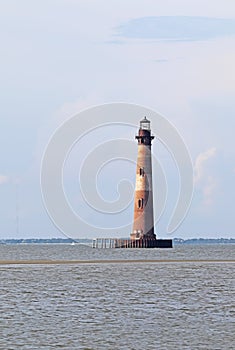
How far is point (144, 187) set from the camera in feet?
436

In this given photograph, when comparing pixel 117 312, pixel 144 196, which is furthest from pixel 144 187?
pixel 117 312

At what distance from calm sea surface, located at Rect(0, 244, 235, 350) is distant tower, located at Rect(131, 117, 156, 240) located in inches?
2255

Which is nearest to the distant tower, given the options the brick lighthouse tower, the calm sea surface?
the brick lighthouse tower

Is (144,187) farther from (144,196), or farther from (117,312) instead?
(117,312)

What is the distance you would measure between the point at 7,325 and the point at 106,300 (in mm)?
12189

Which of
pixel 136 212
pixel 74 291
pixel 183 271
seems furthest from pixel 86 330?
pixel 136 212

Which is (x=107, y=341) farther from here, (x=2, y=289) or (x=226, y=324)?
(x=2, y=289)

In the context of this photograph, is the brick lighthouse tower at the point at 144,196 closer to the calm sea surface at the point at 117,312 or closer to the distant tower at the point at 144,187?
the distant tower at the point at 144,187

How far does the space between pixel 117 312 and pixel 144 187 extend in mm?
86595

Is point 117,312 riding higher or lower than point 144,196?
lower

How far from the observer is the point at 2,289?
→ 6084cm

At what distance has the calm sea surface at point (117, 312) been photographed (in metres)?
37.2

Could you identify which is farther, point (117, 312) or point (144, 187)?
point (144, 187)

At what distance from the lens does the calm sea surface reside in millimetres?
37156
